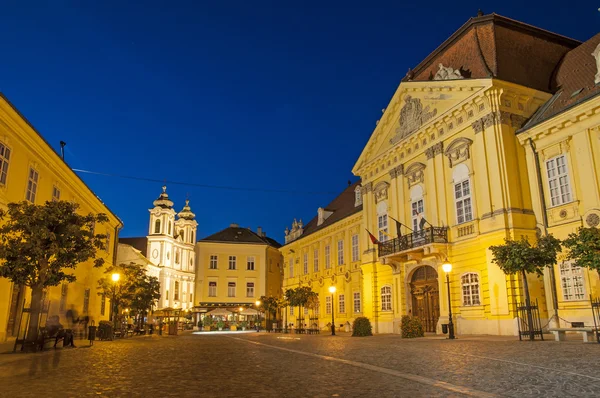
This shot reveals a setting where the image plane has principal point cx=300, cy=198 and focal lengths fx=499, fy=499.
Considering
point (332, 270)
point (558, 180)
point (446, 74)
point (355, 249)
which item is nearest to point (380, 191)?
point (355, 249)

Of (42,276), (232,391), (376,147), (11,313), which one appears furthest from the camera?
(376,147)

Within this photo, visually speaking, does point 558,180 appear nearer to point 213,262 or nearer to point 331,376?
point 331,376

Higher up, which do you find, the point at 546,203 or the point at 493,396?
the point at 546,203

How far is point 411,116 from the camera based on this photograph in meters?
29.1

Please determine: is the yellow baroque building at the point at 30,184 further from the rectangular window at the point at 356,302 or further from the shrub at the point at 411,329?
the rectangular window at the point at 356,302

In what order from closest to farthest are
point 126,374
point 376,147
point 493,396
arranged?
1. point 493,396
2. point 126,374
3. point 376,147

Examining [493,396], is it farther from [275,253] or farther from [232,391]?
[275,253]

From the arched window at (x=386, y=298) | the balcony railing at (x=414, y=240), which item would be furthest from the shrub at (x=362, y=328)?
the balcony railing at (x=414, y=240)

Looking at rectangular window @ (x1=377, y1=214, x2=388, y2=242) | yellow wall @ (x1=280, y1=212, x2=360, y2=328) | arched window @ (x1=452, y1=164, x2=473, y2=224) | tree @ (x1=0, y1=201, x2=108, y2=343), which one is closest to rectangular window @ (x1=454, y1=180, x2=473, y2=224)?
arched window @ (x1=452, y1=164, x2=473, y2=224)

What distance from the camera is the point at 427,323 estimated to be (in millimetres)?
27641

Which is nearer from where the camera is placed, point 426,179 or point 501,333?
point 501,333

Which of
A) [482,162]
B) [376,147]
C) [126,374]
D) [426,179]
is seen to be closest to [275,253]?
[376,147]

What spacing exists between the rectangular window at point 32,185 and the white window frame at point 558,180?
73.0 ft

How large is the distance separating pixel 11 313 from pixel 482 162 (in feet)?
69.7
